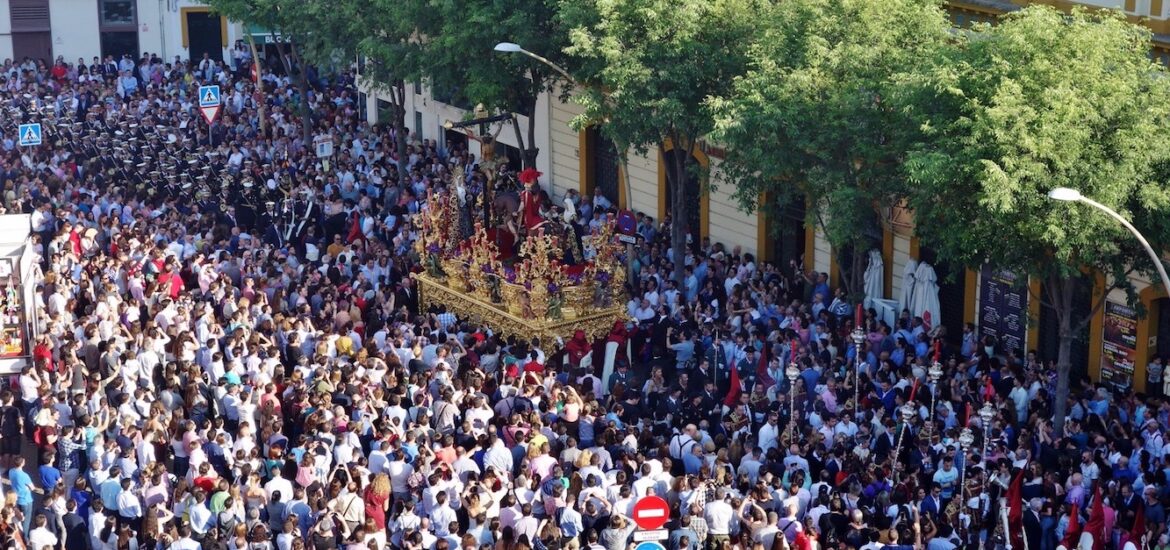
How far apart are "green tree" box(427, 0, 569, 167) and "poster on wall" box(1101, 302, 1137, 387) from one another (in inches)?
431

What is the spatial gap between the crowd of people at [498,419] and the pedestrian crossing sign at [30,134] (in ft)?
18.6

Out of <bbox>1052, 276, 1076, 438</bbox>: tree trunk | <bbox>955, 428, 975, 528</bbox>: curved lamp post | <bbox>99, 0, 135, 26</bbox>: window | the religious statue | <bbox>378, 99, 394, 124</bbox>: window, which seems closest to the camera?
<bbox>955, 428, 975, 528</bbox>: curved lamp post

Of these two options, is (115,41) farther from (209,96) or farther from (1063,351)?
(1063,351)

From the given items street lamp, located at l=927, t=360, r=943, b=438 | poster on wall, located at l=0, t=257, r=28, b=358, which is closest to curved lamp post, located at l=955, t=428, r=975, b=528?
street lamp, located at l=927, t=360, r=943, b=438

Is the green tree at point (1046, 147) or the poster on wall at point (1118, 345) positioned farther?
the poster on wall at point (1118, 345)

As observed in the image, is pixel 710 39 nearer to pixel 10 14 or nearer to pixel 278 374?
pixel 278 374

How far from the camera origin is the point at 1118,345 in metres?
29.5

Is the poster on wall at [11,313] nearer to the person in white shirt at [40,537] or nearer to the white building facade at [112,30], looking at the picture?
the person in white shirt at [40,537]

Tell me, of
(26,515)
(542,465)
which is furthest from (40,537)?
(542,465)

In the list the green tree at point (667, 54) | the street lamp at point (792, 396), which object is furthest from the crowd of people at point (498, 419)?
the green tree at point (667, 54)

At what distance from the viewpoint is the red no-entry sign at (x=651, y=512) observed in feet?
69.5

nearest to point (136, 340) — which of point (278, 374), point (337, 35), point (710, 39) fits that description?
point (278, 374)

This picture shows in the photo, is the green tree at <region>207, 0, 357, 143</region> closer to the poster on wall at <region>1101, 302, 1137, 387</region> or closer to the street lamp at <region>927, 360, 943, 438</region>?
the poster on wall at <region>1101, 302, 1137, 387</region>

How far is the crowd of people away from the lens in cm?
2255
